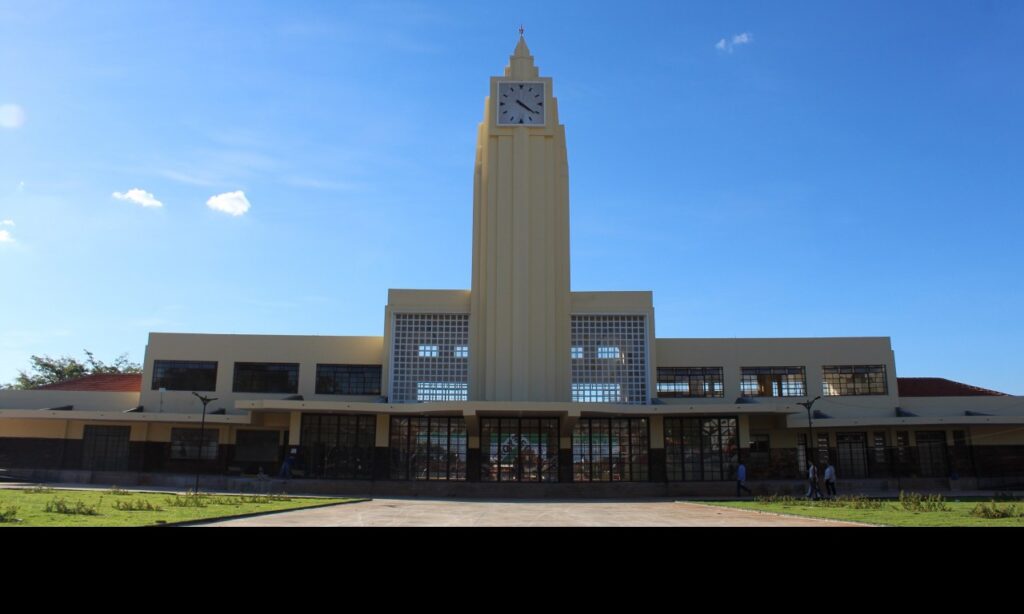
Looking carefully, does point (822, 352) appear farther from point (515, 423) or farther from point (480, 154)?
point (480, 154)

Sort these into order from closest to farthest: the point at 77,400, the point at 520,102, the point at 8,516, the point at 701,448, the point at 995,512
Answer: the point at 8,516 < the point at 995,512 < the point at 701,448 < the point at 77,400 < the point at 520,102

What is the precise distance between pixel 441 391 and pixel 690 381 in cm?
1191

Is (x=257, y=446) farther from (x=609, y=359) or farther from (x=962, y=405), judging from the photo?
(x=962, y=405)

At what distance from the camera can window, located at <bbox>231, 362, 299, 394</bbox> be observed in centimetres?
3550

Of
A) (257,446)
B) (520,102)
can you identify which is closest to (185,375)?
(257,446)

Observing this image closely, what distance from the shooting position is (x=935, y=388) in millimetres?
38719

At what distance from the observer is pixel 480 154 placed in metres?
37.5

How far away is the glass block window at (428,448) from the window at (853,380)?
17892mm

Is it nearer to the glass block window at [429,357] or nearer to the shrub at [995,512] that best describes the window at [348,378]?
the glass block window at [429,357]

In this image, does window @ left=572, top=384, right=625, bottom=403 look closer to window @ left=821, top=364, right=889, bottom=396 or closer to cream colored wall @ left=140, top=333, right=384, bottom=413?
cream colored wall @ left=140, top=333, right=384, bottom=413

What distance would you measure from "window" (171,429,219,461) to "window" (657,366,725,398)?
829 inches

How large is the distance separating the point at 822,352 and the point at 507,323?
610 inches

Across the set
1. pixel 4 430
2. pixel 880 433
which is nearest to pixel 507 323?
pixel 880 433

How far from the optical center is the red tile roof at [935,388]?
3781cm
